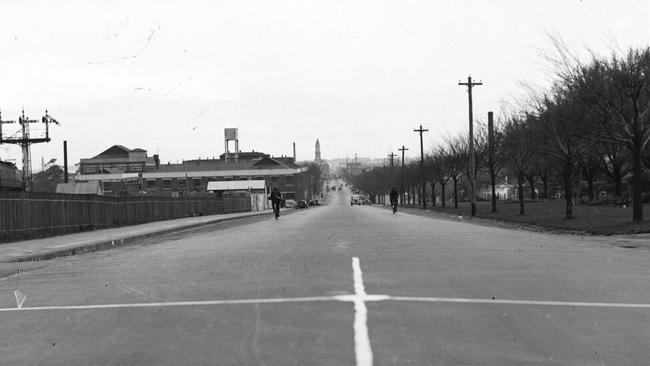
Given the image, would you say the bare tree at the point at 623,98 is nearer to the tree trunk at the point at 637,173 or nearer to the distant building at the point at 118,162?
the tree trunk at the point at 637,173

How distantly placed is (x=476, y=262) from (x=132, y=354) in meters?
7.24

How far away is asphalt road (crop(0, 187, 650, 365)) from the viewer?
573 cm

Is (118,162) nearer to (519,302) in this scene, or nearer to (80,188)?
(80,188)

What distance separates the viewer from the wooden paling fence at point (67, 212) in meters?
21.8

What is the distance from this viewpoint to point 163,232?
1042 inches

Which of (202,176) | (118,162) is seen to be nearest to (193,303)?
(202,176)

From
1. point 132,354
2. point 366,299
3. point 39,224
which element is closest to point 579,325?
point 366,299

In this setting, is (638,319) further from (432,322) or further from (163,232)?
(163,232)

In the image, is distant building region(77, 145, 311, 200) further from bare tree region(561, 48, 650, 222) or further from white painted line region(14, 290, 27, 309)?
white painted line region(14, 290, 27, 309)

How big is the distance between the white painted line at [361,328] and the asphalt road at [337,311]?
2 centimetres

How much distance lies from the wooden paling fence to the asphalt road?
991 cm

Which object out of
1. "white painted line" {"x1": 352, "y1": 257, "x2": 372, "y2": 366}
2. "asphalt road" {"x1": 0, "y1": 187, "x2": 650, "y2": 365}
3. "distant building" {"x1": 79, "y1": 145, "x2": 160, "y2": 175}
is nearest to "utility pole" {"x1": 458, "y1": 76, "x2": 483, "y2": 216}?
"asphalt road" {"x1": 0, "y1": 187, "x2": 650, "y2": 365}

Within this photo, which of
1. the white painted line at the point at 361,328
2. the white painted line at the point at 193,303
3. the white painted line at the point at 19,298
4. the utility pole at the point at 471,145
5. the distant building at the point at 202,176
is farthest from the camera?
the distant building at the point at 202,176

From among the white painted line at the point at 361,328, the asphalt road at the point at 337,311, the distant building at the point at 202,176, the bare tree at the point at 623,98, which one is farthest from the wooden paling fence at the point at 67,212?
the distant building at the point at 202,176
